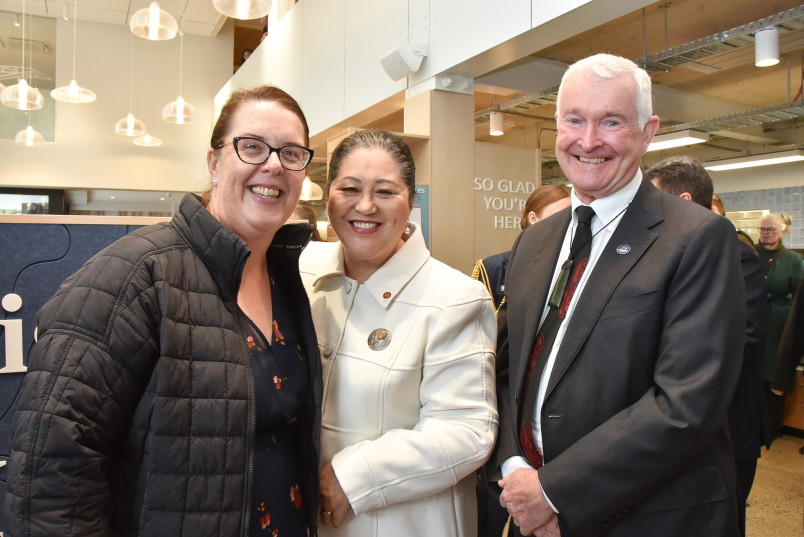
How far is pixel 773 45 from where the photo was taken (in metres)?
4.54

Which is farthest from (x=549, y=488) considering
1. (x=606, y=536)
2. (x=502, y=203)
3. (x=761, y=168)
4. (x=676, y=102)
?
(x=761, y=168)

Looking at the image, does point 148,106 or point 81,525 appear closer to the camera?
point 81,525

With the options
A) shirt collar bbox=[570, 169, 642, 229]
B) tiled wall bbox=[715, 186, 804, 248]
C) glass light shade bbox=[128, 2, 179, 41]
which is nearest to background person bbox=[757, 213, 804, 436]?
shirt collar bbox=[570, 169, 642, 229]

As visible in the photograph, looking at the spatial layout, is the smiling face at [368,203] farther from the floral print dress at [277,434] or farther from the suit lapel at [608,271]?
the suit lapel at [608,271]

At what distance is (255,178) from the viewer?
1381mm

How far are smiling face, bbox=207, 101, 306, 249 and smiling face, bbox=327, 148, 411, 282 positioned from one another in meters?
0.28

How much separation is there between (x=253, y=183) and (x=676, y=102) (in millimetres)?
8508

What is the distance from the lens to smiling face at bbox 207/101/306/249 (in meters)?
1.38

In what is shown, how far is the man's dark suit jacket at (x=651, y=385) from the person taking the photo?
1.26 m

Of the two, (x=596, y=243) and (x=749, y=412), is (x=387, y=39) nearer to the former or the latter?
(x=749, y=412)

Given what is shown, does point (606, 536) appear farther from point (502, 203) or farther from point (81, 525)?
point (502, 203)

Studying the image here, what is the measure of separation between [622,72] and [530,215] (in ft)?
6.33

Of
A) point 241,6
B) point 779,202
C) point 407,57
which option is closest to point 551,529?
point 407,57

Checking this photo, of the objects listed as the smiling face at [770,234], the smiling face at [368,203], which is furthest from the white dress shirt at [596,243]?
the smiling face at [770,234]
